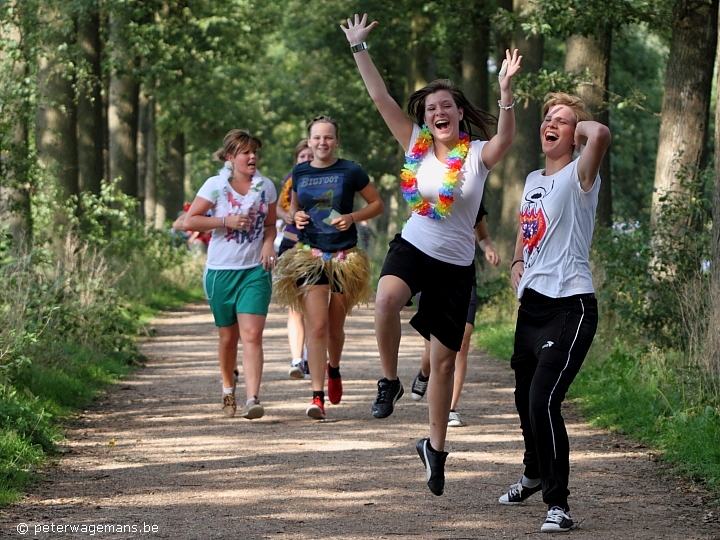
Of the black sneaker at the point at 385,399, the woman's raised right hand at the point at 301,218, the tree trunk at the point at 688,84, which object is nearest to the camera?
the black sneaker at the point at 385,399

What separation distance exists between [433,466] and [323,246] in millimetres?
3222

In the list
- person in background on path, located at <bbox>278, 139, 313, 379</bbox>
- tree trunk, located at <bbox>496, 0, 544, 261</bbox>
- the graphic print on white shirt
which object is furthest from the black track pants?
tree trunk, located at <bbox>496, 0, 544, 261</bbox>

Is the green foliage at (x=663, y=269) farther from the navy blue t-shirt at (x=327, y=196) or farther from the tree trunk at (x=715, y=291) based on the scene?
the navy blue t-shirt at (x=327, y=196)

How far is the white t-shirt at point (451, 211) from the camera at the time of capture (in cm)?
665

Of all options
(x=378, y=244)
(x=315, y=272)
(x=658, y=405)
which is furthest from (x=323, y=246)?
(x=378, y=244)

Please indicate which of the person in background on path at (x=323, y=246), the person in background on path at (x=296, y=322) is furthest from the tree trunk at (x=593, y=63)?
the person in background on path at (x=323, y=246)

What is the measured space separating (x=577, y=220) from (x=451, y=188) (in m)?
0.89

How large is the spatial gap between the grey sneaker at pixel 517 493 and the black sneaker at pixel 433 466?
38 cm

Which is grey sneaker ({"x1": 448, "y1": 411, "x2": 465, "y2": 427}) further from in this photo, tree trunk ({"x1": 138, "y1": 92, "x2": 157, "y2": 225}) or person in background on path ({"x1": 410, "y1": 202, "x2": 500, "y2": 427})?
tree trunk ({"x1": 138, "y1": 92, "x2": 157, "y2": 225})

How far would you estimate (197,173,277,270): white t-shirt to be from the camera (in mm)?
9422

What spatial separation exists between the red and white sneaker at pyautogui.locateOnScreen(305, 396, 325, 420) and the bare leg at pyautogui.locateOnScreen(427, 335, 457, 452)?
118 inches

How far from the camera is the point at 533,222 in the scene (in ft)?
19.8

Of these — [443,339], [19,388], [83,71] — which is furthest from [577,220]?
[83,71]

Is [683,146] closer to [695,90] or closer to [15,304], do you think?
[695,90]
